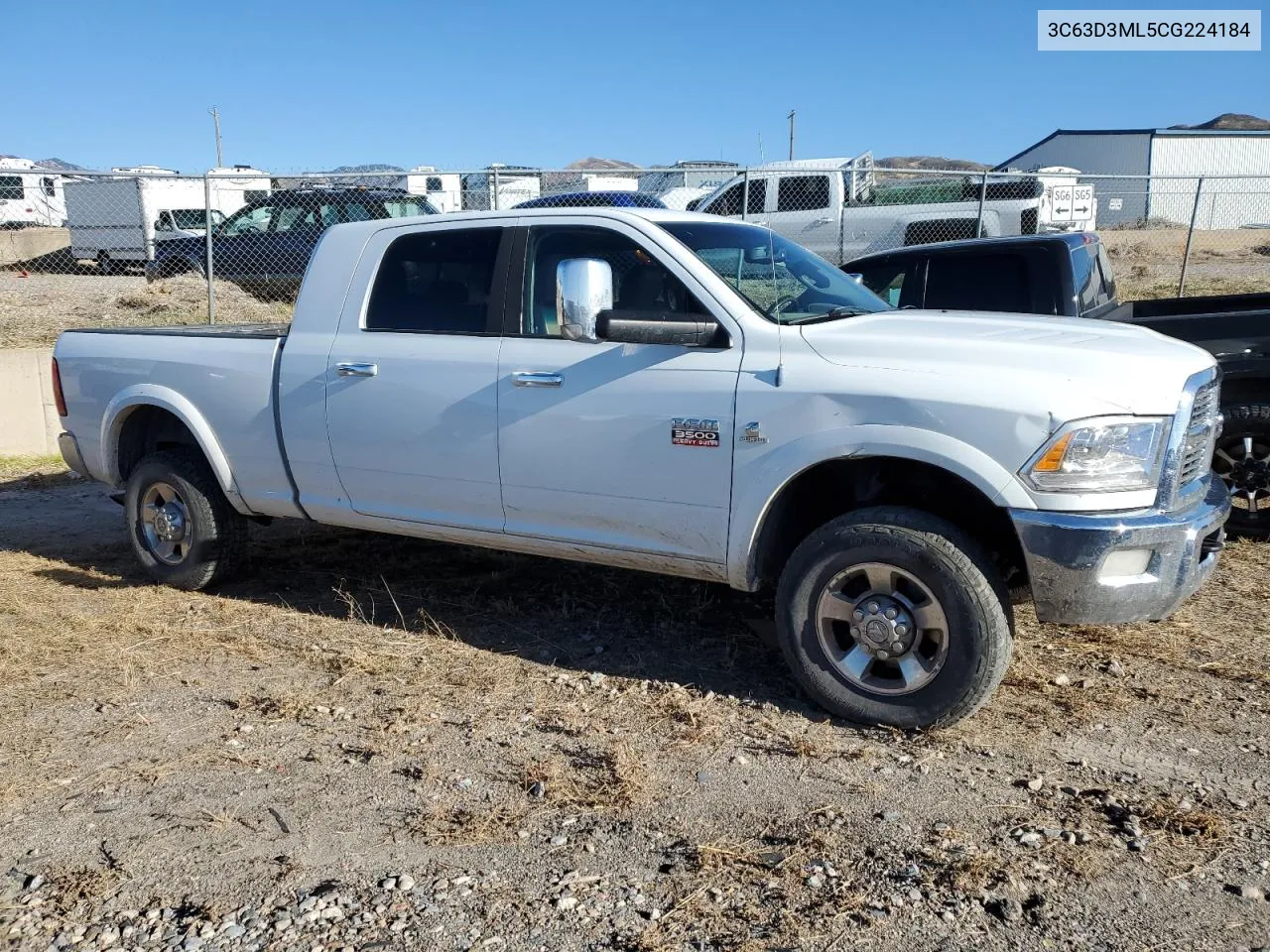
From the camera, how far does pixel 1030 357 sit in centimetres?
399

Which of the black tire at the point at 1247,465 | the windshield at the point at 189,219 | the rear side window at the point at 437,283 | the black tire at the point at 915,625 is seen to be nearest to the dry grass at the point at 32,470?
the rear side window at the point at 437,283

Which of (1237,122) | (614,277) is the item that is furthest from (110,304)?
(1237,122)

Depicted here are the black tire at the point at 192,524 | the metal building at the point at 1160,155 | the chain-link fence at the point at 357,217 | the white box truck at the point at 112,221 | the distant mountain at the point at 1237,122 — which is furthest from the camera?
the distant mountain at the point at 1237,122

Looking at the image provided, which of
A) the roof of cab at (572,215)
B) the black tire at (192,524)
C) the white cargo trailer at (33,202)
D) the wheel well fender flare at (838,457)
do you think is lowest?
the black tire at (192,524)

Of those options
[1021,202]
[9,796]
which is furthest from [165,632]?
[1021,202]

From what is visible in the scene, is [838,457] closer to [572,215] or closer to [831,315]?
[831,315]

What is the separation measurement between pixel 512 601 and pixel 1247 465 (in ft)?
13.6

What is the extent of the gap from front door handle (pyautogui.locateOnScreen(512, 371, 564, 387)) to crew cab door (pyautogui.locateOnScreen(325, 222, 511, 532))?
0.13m

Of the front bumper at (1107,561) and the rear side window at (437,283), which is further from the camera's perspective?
the rear side window at (437,283)

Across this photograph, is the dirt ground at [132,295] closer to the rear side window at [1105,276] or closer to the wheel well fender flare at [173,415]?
the wheel well fender flare at [173,415]

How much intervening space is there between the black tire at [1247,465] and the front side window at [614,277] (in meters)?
3.50

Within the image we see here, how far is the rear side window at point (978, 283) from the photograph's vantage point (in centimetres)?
699

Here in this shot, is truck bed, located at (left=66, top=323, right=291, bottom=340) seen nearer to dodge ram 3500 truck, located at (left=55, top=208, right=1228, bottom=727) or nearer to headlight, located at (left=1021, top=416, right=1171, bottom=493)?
dodge ram 3500 truck, located at (left=55, top=208, right=1228, bottom=727)

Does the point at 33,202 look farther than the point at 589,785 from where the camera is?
Yes
